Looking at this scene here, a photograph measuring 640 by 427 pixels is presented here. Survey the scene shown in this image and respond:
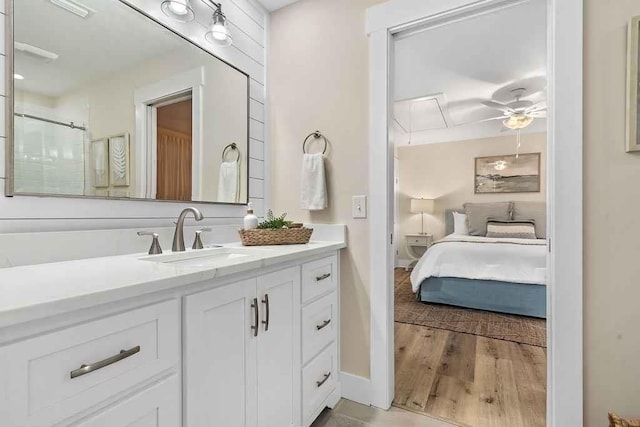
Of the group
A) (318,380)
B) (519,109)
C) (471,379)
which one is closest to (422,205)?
(519,109)

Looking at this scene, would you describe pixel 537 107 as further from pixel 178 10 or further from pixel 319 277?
pixel 178 10

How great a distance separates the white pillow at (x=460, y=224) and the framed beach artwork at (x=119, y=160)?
4885 mm

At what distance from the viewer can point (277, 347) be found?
1.25m

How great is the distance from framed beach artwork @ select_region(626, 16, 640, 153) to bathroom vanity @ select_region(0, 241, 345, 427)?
1.35 meters

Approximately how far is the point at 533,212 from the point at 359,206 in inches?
170

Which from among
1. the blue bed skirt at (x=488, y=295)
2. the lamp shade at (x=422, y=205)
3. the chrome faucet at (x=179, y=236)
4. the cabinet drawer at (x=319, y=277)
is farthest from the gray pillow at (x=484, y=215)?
the chrome faucet at (x=179, y=236)

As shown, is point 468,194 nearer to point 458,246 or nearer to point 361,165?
point 458,246

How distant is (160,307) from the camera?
32.5 inches

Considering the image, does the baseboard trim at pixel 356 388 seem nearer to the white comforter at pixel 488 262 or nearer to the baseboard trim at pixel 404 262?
the white comforter at pixel 488 262

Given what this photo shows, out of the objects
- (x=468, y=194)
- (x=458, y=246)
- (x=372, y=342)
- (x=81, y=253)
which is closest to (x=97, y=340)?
(x=81, y=253)

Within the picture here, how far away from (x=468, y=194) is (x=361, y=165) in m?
4.29

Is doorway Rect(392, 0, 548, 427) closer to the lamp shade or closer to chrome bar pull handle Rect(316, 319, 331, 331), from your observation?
the lamp shade

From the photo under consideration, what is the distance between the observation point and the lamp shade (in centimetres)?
546

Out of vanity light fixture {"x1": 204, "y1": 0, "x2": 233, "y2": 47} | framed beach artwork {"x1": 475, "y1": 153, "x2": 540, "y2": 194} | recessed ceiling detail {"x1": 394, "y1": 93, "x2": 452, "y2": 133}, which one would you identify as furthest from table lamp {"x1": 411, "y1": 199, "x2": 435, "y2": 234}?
vanity light fixture {"x1": 204, "y1": 0, "x2": 233, "y2": 47}
